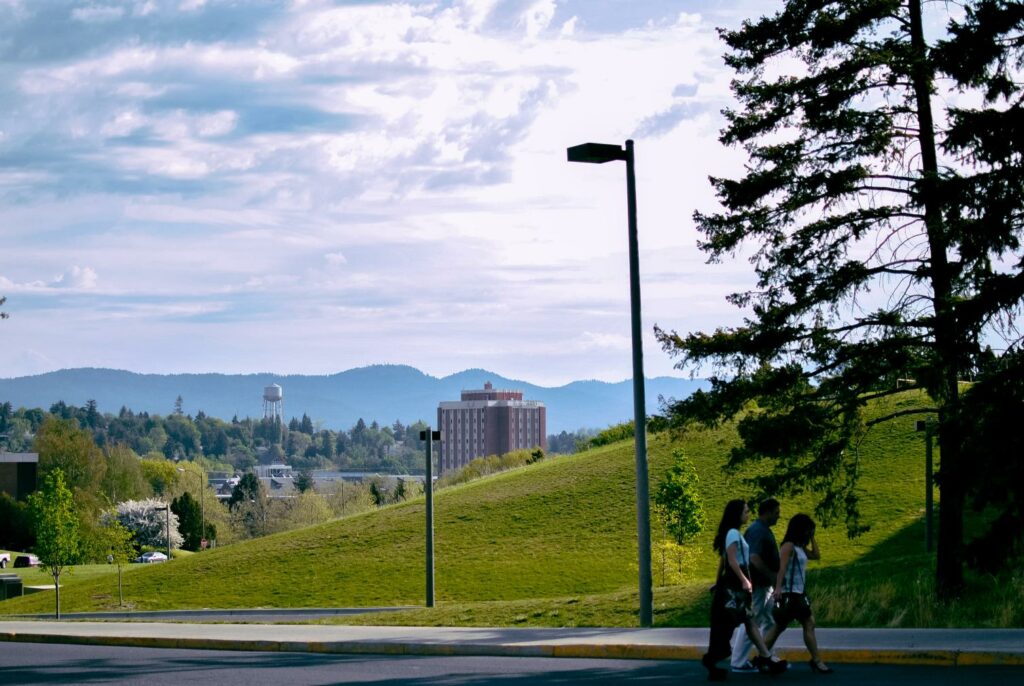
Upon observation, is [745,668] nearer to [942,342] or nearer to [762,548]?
[762,548]

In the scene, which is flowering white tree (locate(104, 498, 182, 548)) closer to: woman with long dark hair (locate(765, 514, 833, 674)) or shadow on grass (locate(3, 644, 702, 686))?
shadow on grass (locate(3, 644, 702, 686))

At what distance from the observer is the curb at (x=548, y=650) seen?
48.7 feet

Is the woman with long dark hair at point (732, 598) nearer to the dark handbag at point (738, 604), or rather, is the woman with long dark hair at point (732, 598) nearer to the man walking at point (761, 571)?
the dark handbag at point (738, 604)

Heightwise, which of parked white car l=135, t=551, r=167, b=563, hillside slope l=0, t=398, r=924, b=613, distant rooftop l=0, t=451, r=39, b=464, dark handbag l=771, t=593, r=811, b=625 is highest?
dark handbag l=771, t=593, r=811, b=625

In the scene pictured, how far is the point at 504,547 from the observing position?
62906 millimetres

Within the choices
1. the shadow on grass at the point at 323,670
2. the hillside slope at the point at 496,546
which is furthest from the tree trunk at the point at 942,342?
the hillside slope at the point at 496,546

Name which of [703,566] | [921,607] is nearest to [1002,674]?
[921,607]

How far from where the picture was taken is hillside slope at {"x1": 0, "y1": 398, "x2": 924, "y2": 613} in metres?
55.2

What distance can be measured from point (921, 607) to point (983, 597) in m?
1.46

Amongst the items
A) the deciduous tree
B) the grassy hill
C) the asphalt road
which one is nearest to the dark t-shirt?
the asphalt road

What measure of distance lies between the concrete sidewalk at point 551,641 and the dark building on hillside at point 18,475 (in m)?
126

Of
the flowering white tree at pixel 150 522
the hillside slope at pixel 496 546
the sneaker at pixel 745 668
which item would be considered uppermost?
the sneaker at pixel 745 668

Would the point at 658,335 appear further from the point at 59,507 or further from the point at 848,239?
the point at 59,507

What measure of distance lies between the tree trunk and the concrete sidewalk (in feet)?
8.50
